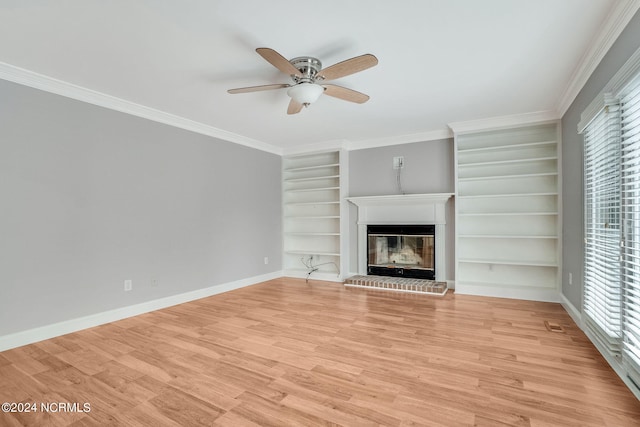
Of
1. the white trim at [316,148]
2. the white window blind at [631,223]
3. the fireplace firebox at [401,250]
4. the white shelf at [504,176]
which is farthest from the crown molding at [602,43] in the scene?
the white trim at [316,148]

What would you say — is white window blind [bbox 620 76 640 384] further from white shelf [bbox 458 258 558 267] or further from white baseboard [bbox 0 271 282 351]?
white baseboard [bbox 0 271 282 351]

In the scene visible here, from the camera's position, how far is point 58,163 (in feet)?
9.85

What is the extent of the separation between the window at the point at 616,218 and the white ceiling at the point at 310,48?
0.45 m

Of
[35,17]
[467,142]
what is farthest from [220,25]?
[467,142]

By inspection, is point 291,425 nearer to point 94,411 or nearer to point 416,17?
point 94,411

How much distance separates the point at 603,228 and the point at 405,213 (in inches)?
107

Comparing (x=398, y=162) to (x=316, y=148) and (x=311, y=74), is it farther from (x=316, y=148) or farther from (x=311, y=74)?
(x=311, y=74)

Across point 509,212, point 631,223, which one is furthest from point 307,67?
point 509,212

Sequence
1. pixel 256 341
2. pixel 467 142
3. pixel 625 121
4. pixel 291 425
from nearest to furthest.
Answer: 1. pixel 291 425
2. pixel 625 121
3. pixel 256 341
4. pixel 467 142

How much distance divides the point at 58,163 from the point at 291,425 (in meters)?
3.15

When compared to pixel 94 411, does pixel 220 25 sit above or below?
above

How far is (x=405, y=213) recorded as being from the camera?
198 inches

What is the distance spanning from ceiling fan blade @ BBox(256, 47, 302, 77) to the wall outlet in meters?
2.92

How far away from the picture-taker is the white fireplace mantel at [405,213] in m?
4.75
